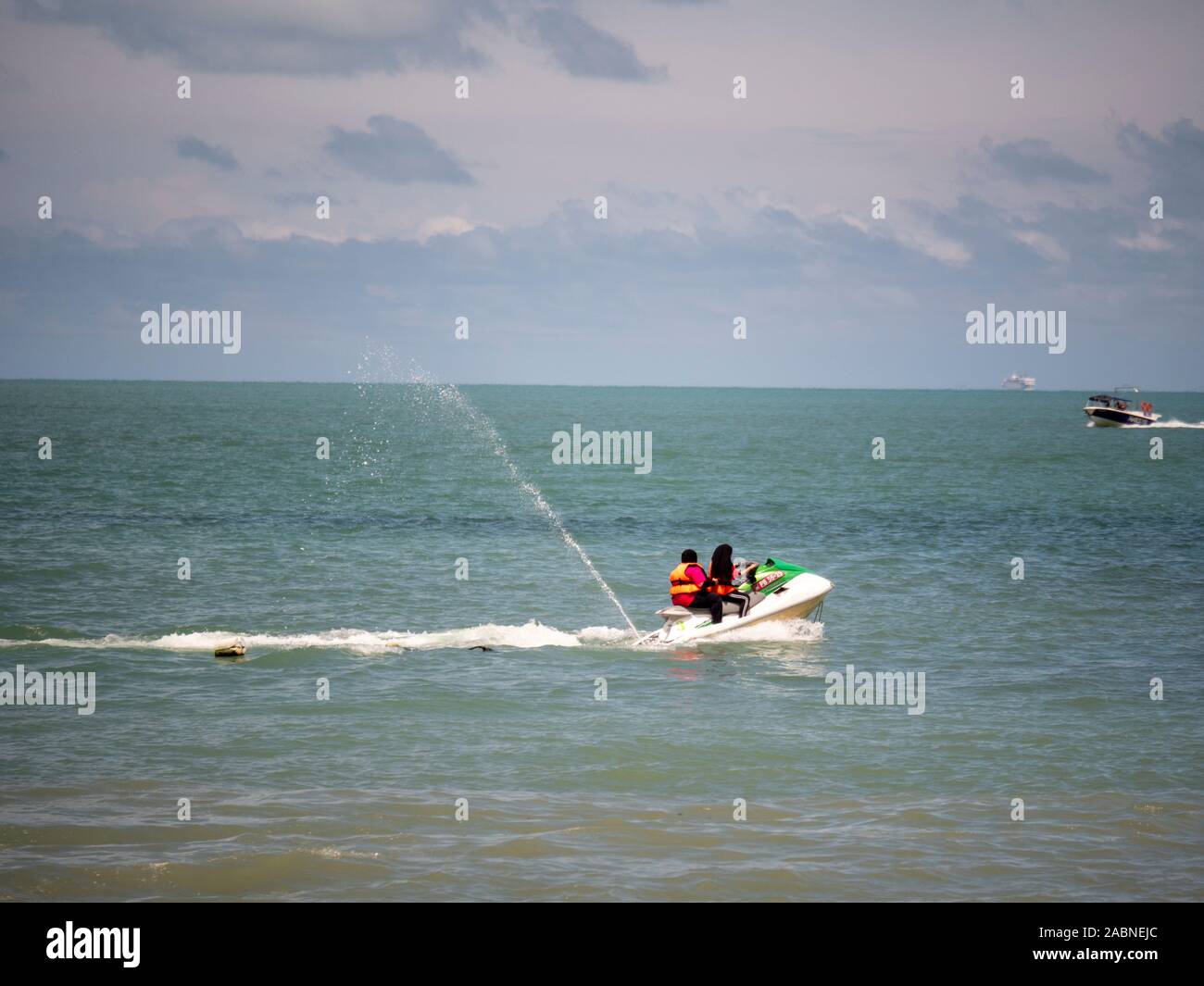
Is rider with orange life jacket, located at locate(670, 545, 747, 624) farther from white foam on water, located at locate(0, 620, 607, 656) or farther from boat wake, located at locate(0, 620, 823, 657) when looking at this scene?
white foam on water, located at locate(0, 620, 607, 656)

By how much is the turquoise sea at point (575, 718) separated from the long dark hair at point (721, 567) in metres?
1.17

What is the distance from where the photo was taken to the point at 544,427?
A: 12950 cm

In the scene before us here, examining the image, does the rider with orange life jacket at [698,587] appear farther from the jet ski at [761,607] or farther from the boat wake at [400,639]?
the boat wake at [400,639]

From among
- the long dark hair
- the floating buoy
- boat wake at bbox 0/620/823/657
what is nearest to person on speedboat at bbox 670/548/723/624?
the long dark hair

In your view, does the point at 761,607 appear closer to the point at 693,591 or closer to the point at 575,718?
the point at 693,591

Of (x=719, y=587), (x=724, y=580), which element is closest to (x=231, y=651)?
(x=719, y=587)

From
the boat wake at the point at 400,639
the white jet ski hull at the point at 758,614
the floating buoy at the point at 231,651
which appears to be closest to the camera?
the floating buoy at the point at 231,651

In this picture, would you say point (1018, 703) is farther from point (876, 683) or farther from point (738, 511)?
point (738, 511)

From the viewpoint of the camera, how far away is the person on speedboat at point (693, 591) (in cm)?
2362

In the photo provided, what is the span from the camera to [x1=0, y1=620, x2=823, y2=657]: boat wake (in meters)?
22.6

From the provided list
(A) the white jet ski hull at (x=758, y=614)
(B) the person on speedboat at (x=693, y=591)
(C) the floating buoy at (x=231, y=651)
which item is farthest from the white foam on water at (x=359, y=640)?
(B) the person on speedboat at (x=693, y=591)

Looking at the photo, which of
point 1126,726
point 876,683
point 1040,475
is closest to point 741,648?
point 876,683

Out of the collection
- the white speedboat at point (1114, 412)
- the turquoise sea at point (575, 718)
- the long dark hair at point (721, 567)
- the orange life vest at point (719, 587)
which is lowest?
the turquoise sea at point (575, 718)

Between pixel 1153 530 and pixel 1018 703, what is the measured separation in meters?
26.9
